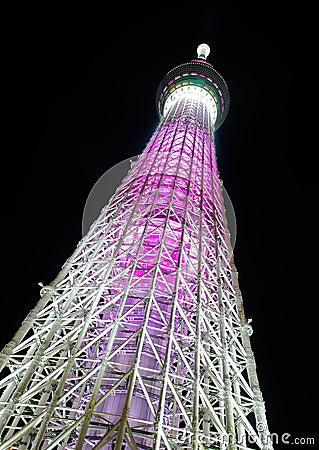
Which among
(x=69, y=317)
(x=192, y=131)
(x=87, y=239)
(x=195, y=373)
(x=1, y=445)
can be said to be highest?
(x=192, y=131)

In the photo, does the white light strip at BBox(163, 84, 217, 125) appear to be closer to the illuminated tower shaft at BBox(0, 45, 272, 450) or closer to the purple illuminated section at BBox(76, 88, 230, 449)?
the purple illuminated section at BBox(76, 88, 230, 449)

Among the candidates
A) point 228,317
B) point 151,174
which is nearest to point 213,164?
point 151,174

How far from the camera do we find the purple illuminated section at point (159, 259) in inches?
533

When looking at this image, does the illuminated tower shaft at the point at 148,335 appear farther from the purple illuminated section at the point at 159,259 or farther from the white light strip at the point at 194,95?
the white light strip at the point at 194,95

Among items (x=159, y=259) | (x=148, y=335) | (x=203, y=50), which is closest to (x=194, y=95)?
(x=203, y=50)

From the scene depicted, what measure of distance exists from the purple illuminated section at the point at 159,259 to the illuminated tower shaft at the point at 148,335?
0.08 metres

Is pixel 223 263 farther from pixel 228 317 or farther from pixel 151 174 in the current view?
pixel 151 174

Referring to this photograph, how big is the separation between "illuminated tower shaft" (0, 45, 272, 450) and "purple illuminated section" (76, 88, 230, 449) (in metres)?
0.08

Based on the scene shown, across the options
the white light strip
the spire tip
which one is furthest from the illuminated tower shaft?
the spire tip

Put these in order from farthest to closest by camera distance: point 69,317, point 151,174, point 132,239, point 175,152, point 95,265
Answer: point 175,152 → point 151,174 → point 132,239 → point 95,265 → point 69,317

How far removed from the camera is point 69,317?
48.1ft

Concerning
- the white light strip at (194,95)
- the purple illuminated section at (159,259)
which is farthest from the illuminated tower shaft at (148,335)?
the white light strip at (194,95)

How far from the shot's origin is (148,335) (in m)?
12.1

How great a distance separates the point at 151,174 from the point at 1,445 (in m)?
17.4
